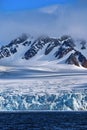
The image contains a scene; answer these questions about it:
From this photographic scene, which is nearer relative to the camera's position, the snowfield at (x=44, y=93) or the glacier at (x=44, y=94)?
the glacier at (x=44, y=94)

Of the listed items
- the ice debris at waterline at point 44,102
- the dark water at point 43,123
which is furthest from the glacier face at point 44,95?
the dark water at point 43,123

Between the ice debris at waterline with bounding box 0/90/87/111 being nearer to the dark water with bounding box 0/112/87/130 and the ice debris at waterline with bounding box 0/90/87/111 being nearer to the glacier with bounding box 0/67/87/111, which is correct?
the glacier with bounding box 0/67/87/111

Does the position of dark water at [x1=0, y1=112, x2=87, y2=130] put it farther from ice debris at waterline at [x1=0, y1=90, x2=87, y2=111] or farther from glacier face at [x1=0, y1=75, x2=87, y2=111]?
glacier face at [x1=0, y1=75, x2=87, y2=111]

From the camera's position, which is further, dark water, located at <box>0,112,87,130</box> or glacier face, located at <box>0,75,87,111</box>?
glacier face, located at <box>0,75,87,111</box>

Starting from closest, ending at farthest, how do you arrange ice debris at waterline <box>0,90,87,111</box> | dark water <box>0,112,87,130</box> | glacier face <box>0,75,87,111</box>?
dark water <box>0,112,87,130</box>, ice debris at waterline <box>0,90,87,111</box>, glacier face <box>0,75,87,111</box>

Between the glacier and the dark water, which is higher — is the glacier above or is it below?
above

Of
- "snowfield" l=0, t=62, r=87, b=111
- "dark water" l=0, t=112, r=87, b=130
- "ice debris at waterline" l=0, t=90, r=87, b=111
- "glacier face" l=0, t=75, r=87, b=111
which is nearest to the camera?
"dark water" l=0, t=112, r=87, b=130

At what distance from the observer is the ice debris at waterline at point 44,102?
143 meters

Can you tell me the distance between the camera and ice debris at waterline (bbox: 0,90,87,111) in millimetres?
143250

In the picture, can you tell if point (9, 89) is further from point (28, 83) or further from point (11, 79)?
point (11, 79)

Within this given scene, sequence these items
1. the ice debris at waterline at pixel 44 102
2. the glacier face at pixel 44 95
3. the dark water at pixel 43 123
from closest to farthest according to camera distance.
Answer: the dark water at pixel 43 123 → the ice debris at waterline at pixel 44 102 → the glacier face at pixel 44 95

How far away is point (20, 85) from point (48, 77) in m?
20.6

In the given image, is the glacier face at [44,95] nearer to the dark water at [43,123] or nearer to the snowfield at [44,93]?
the snowfield at [44,93]

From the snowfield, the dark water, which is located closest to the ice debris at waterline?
the snowfield
